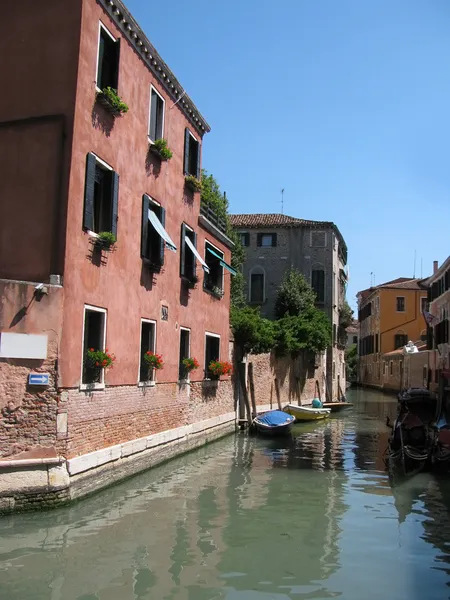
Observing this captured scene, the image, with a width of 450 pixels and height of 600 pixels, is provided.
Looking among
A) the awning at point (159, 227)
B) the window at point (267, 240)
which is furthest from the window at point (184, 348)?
the window at point (267, 240)

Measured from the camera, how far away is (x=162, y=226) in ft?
42.4

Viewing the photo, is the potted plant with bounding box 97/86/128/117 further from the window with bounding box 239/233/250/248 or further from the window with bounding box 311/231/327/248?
the window with bounding box 311/231/327/248

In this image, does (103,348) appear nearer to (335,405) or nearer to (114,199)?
(114,199)

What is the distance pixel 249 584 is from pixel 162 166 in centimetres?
922

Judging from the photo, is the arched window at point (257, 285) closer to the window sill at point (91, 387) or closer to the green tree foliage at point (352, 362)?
the window sill at point (91, 387)

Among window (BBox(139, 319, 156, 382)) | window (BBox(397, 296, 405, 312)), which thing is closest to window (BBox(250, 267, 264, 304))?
window (BBox(397, 296, 405, 312))

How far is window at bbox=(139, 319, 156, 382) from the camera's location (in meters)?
12.3

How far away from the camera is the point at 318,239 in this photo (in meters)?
35.5

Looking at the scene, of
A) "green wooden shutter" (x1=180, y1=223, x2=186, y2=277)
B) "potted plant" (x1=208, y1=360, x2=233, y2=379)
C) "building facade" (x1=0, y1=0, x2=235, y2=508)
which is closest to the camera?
"building facade" (x1=0, y1=0, x2=235, y2=508)

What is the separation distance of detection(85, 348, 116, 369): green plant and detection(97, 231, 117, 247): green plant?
1776mm

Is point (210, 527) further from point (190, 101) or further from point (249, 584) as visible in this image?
point (190, 101)

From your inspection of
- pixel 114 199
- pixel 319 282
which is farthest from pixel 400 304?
pixel 114 199

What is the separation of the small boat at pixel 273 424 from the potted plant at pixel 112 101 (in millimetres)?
10719

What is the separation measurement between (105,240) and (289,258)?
1024 inches
